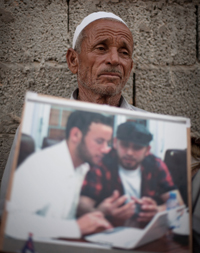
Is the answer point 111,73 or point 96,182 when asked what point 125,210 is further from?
point 111,73

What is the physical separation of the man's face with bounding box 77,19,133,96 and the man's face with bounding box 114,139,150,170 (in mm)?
721

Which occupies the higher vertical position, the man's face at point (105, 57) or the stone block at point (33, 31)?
the stone block at point (33, 31)

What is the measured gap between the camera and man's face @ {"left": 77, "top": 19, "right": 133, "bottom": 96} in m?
1.62

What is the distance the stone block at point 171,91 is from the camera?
2020 millimetres

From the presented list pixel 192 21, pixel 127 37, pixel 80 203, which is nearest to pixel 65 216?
pixel 80 203

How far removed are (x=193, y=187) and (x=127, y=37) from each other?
108cm

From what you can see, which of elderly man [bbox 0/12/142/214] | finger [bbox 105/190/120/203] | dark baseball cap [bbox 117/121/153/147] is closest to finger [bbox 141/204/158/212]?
finger [bbox 105/190/120/203]

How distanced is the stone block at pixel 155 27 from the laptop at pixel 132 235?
1.43 meters

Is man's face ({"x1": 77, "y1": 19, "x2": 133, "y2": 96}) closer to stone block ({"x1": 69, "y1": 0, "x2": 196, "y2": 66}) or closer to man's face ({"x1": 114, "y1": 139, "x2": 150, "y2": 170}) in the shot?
stone block ({"x1": 69, "y1": 0, "x2": 196, "y2": 66})

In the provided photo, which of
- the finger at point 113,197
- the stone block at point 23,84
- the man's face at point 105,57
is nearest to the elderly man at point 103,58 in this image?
the man's face at point 105,57

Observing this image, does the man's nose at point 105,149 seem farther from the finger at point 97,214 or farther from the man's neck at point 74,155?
the finger at point 97,214

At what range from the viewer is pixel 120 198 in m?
0.90

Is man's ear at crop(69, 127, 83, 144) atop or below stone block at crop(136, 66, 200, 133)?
below

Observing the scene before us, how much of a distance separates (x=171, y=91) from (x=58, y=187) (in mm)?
1452
